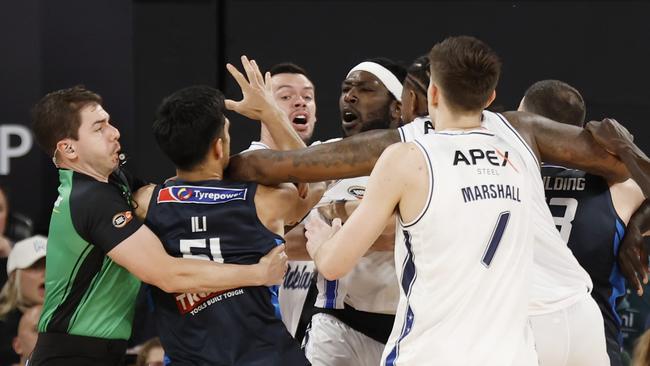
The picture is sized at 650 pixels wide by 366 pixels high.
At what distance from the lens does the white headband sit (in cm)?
546

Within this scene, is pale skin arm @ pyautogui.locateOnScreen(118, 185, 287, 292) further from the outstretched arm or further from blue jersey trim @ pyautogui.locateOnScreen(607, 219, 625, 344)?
blue jersey trim @ pyautogui.locateOnScreen(607, 219, 625, 344)

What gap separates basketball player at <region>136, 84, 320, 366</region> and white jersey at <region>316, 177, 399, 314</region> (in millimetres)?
1073

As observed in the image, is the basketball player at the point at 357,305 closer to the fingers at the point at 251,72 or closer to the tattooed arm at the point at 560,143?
the fingers at the point at 251,72

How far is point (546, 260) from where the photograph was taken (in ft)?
13.0

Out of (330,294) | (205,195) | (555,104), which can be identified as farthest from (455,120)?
(330,294)

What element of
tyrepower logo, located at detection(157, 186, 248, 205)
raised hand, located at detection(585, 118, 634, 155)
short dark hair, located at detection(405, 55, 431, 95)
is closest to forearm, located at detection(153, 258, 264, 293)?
tyrepower logo, located at detection(157, 186, 248, 205)

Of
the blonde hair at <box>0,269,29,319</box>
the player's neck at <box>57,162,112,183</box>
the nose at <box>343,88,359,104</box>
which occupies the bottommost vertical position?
the blonde hair at <box>0,269,29,319</box>

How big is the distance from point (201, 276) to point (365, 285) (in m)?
1.38

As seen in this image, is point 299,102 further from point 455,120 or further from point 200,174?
point 455,120

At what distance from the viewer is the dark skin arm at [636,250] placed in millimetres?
4566

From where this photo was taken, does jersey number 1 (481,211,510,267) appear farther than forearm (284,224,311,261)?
No

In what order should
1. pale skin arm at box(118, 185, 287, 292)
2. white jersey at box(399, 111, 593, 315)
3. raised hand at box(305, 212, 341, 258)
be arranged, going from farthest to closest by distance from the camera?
pale skin arm at box(118, 185, 287, 292) → white jersey at box(399, 111, 593, 315) → raised hand at box(305, 212, 341, 258)

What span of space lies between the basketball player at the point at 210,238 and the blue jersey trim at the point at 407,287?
0.77 meters

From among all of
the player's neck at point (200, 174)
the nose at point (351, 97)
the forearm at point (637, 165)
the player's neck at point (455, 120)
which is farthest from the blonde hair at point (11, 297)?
the forearm at point (637, 165)
